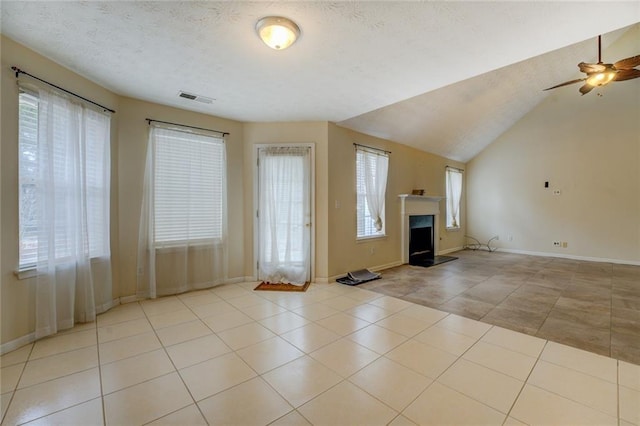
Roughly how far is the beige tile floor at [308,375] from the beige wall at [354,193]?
1.72 metres

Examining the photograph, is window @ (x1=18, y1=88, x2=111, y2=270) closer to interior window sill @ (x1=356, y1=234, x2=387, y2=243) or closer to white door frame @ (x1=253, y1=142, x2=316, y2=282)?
white door frame @ (x1=253, y1=142, x2=316, y2=282)

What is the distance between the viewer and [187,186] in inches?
147

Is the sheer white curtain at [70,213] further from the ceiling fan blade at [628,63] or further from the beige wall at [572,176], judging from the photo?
the beige wall at [572,176]

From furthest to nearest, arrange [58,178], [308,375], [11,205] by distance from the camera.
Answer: [58,178], [11,205], [308,375]

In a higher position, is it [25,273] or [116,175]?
[116,175]

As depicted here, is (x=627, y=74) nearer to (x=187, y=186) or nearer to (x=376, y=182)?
(x=376, y=182)

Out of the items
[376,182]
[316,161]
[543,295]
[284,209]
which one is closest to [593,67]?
[543,295]

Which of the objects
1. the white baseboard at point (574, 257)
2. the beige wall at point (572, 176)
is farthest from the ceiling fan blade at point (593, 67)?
the white baseboard at point (574, 257)

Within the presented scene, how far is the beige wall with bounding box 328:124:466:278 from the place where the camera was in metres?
4.39

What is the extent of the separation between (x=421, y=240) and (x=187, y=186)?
5.08 m

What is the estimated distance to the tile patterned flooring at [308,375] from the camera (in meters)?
1.55

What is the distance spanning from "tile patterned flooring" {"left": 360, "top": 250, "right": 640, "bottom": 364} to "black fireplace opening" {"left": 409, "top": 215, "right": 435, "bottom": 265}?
581mm

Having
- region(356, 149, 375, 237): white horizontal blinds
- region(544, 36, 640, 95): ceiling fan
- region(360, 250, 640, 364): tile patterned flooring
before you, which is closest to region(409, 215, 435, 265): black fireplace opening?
region(360, 250, 640, 364): tile patterned flooring

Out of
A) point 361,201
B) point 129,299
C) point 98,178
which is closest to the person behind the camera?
point 98,178
